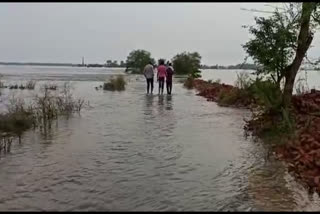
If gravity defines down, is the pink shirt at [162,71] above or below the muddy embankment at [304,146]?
above

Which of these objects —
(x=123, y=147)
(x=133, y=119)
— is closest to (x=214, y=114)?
(x=133, y=119)

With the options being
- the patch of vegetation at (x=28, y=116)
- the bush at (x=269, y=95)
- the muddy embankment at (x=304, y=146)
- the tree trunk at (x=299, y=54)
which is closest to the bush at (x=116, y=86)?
the patch of vegetation at (x=28, y=116)

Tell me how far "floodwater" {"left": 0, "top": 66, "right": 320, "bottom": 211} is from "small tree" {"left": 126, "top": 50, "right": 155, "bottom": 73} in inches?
2860

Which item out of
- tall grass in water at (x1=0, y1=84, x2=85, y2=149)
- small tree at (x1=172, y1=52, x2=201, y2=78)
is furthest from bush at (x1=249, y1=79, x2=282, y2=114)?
small tree at (x1=172, y1=52, x2=201, y2=78)

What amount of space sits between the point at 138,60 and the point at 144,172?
266 ft

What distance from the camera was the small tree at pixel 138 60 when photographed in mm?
87312

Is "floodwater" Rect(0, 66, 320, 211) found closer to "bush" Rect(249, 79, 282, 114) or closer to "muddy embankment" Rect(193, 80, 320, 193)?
"muddy embankment" Rect(193, 80, 320, 193)

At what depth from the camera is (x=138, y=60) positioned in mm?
89500

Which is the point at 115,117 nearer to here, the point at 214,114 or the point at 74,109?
the point at 74,109

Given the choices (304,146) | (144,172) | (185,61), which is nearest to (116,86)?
(304,146)

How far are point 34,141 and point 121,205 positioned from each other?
20.2ft

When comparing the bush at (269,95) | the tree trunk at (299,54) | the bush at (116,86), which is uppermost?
the tree trunk at (299,54)

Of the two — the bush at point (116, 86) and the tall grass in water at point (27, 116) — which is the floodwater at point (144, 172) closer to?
the tall grass in water at point (27, 116)

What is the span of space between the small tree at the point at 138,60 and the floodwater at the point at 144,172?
2860 inches
